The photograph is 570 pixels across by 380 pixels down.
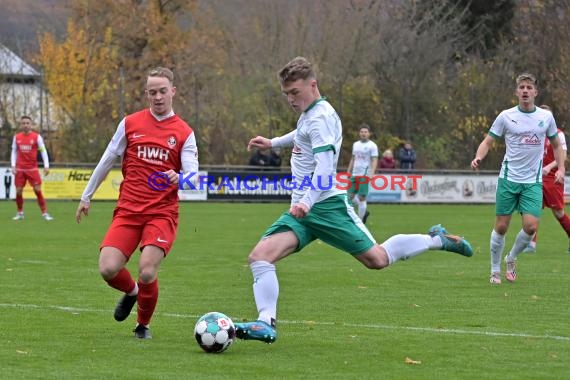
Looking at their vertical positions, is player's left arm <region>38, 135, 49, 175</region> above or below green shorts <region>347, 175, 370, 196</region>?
above

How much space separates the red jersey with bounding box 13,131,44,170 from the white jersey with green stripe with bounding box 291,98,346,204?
705 inches

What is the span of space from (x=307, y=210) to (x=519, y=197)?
544 centimetres

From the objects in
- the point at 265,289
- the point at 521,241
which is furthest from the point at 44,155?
the point at 265,289

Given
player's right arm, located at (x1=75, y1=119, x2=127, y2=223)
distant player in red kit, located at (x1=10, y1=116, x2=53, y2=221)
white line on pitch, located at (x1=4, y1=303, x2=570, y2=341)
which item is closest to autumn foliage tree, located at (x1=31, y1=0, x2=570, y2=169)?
distant player in red kit, located at (x1=10, y1=116, x2=53, y2=221)

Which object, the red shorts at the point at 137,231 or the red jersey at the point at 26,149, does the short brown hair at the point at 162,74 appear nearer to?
the red shorts at the point at 137,231

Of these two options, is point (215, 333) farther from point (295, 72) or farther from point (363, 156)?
point (363, 156)

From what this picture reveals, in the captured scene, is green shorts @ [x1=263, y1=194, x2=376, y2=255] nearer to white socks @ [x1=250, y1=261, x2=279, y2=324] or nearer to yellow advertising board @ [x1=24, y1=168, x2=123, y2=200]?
white socks @ [x1=250, y1=261, x2=279, y2=324]

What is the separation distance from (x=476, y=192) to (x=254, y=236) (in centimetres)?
1752

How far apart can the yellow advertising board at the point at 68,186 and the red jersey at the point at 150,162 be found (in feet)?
85.5

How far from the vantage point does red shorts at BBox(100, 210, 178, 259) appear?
27.8 feet

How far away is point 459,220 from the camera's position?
27.0 meters

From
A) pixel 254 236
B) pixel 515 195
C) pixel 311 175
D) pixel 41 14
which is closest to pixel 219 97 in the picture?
pixel 41 14

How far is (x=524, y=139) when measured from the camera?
12711mm

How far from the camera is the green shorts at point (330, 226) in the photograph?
8.30m
